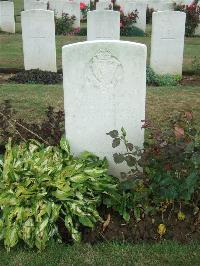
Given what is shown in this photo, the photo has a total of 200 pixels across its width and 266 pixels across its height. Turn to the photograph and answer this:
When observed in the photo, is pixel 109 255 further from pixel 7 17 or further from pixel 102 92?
pixel 7 17

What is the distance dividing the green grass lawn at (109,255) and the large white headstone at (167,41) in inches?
260

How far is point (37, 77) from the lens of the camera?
904 centimetres

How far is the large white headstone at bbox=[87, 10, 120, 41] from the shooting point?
9.33 metres

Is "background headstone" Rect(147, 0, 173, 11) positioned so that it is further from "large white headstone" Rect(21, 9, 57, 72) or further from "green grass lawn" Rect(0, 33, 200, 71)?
"large white headstone" Rect(21, 9, 57, 72)

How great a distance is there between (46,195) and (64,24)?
13.9 metres

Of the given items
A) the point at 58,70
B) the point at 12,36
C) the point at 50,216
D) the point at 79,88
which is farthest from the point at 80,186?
the point at 12,36

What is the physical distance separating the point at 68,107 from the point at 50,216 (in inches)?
40.7

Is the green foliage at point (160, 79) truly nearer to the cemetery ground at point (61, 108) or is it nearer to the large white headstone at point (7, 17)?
the cemetery ground at point (61, 108)

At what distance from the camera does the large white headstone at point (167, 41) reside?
9.24 m

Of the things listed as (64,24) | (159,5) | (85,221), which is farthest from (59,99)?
(159,5)

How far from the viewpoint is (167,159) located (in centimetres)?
356

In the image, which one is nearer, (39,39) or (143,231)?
(143,231)

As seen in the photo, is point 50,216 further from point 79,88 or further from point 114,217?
point 79,88

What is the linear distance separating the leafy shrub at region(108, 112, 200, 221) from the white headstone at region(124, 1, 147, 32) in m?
13.4
